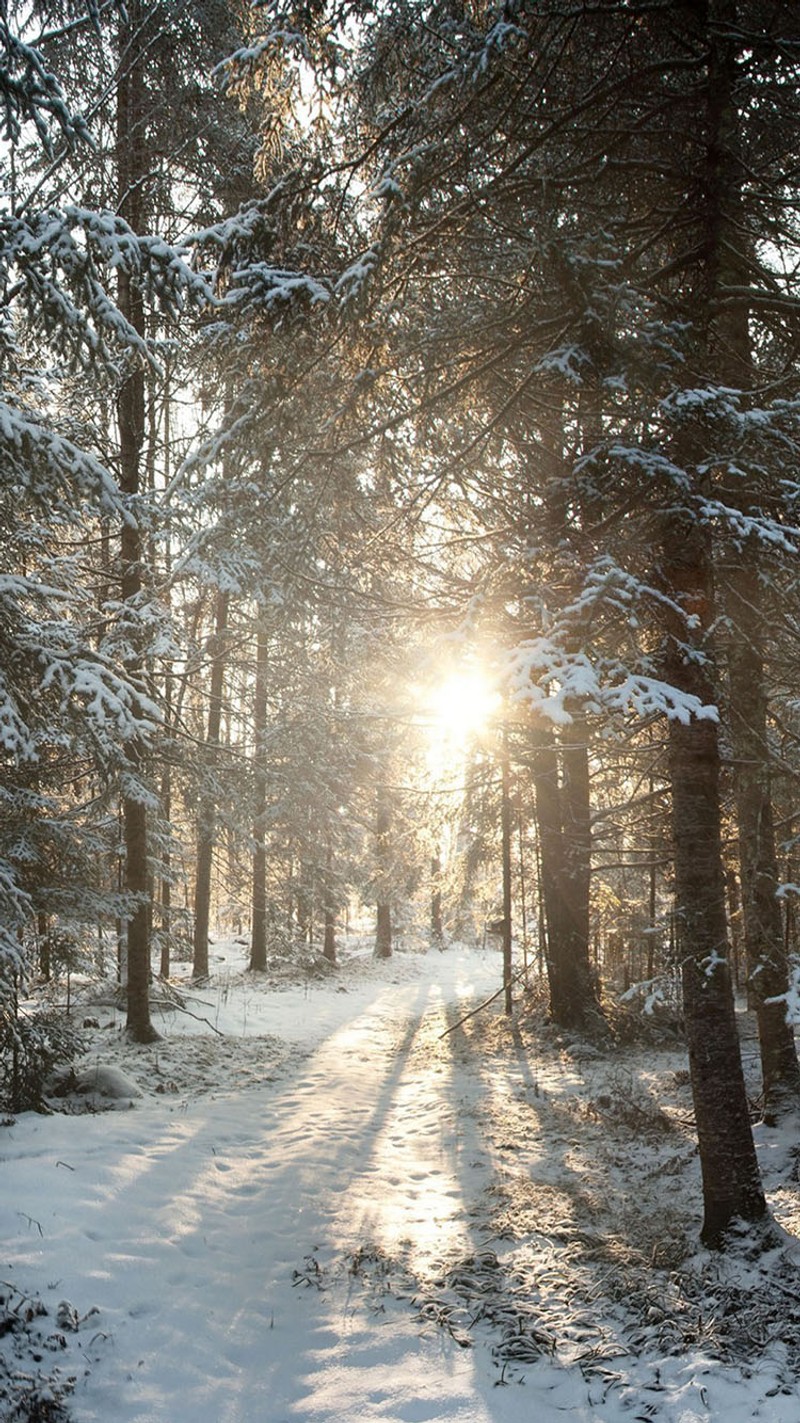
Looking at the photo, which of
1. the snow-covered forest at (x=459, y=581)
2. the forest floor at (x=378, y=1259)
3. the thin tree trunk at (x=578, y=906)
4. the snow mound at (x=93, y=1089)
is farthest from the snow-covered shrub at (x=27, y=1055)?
the thin tree trunk at (x=578, y=906)

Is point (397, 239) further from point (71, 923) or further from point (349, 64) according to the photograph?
point (71, 923)

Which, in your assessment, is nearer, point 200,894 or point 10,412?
point 10,412

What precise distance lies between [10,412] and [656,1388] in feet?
26.0

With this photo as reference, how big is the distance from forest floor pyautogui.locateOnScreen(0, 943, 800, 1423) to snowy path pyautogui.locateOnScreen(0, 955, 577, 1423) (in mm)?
20

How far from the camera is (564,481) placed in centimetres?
555

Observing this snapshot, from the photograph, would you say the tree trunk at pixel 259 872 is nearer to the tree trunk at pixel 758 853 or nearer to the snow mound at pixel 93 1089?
the snow mound at pixel 93 1089

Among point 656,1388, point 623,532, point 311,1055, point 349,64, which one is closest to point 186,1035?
point 311,1055

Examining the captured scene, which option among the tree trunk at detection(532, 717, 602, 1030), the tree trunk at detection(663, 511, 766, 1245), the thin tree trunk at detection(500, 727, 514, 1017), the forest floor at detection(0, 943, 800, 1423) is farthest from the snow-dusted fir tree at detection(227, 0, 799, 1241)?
the thin tree trunk at detection(500, 727, 514, 1017)

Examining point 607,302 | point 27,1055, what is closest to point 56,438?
point 607,302

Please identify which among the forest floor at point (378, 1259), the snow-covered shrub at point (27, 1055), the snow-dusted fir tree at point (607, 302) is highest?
the snow-dusted fir tree at point (607, 302)

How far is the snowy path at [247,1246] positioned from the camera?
165 inches

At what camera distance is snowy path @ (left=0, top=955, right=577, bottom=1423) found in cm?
419

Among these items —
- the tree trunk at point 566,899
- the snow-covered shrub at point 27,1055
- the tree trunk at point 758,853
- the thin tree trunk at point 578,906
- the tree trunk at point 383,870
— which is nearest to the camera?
the tree trunk at point 758,853

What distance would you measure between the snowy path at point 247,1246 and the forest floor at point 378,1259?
2 cm
